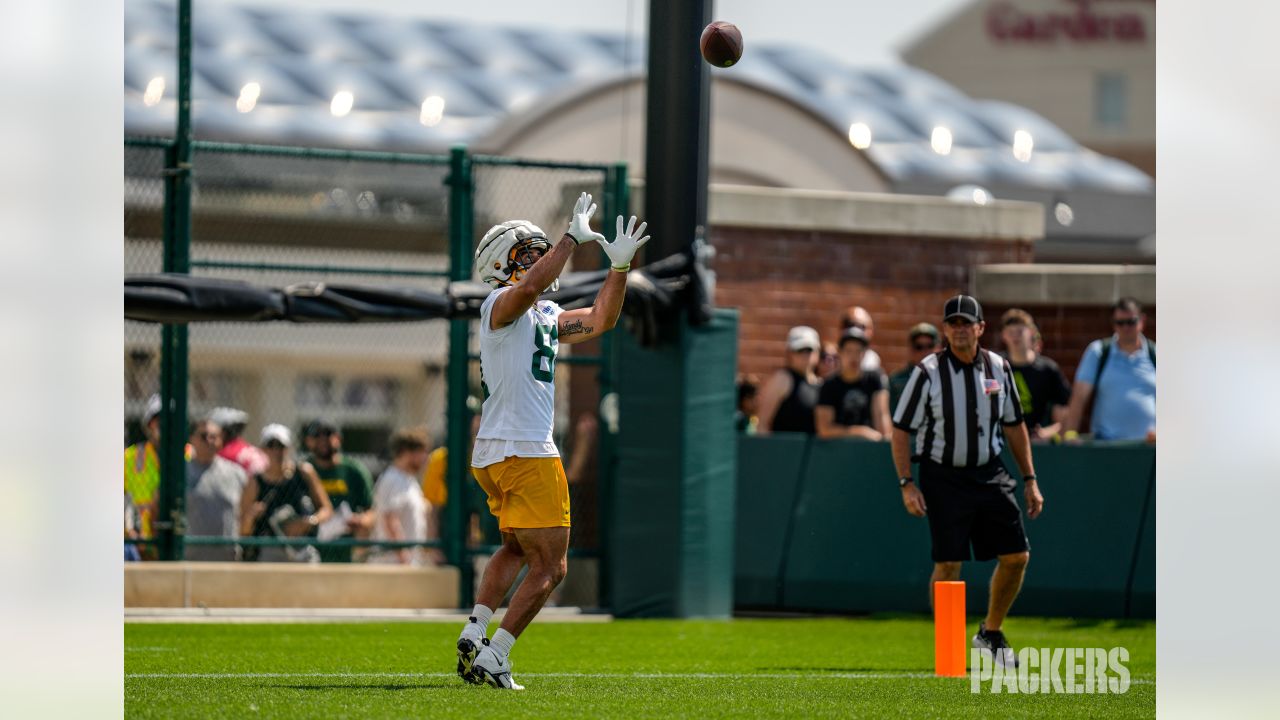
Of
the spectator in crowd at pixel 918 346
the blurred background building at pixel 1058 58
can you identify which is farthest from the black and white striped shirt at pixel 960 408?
the blurred background building at pixel 1058 58

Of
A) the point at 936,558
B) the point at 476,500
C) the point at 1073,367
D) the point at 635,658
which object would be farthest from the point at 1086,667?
the point at 1073,367

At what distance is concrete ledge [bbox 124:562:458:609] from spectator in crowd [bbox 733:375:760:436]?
285cm

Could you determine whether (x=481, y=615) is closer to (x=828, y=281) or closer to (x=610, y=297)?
(x=610, y=297)

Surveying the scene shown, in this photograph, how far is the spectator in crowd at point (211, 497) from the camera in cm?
1403

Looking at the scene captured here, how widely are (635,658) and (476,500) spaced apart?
4.31m

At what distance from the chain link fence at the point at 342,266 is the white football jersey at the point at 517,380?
18.2 feet

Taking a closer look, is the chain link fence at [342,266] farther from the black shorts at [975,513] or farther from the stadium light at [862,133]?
the stadium light at [862,133]

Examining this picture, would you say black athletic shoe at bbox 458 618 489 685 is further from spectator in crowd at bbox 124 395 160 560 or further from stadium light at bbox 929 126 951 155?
stadium light at bbox 929 126 951 155

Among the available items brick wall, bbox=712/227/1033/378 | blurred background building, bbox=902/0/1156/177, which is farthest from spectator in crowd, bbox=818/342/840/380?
blurred background building, bbox=902/0/1156/177

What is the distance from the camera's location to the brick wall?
17.4 meters
